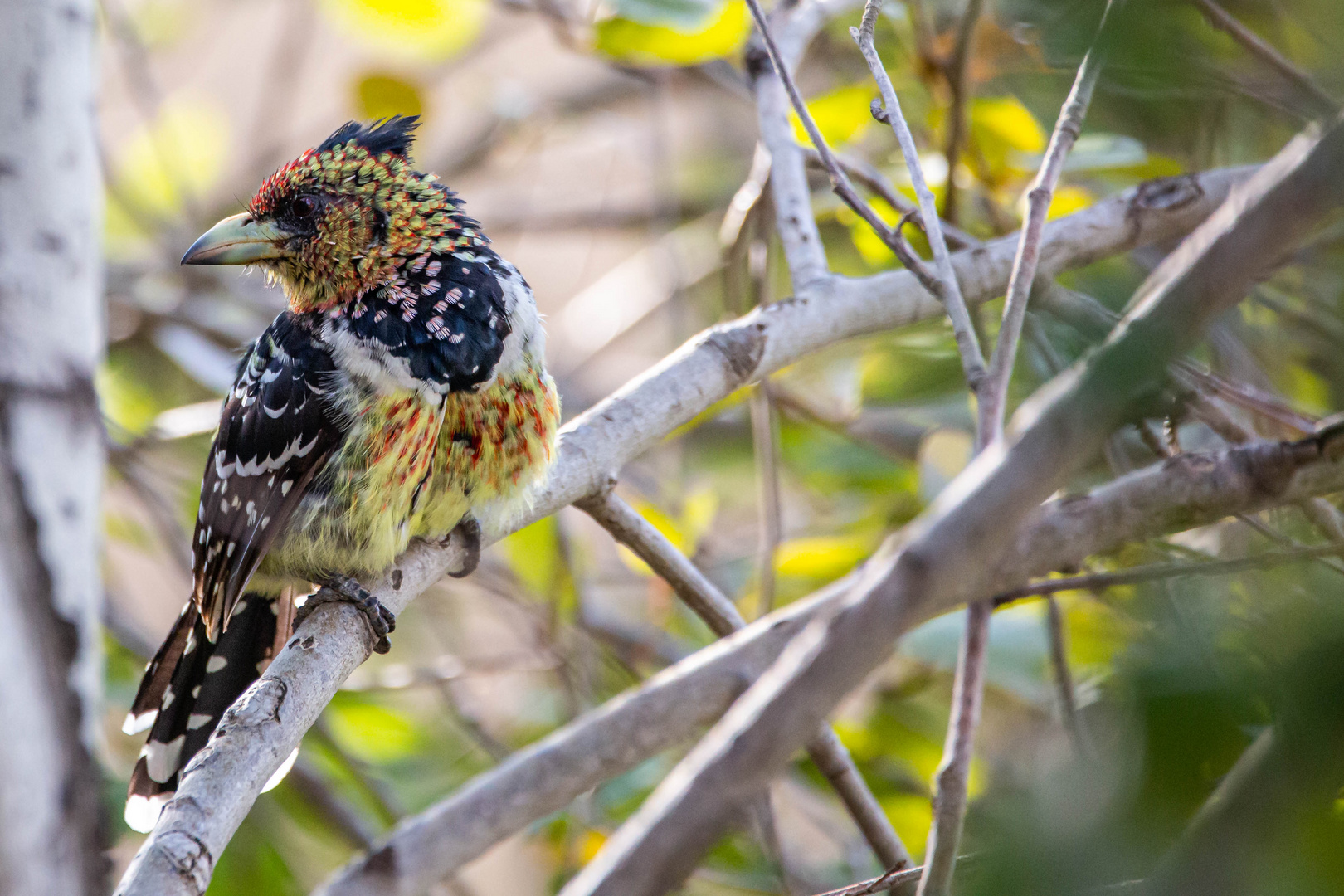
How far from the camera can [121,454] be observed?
2.70m

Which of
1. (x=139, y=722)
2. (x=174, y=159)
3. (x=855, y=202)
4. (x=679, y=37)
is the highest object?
(x=174, y=159)

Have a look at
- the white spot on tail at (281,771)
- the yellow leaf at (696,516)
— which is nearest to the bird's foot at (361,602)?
the white spot on tail at (281,771)

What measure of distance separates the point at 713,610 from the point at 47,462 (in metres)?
1.13

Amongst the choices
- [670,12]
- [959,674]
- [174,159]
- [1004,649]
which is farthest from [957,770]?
[174,159]

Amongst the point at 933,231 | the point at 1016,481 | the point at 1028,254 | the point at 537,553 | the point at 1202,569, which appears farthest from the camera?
the point at 537,553

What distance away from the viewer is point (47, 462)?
1.91m

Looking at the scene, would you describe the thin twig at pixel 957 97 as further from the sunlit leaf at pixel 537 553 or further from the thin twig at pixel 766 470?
the sunlit leaf at pixel 537 553

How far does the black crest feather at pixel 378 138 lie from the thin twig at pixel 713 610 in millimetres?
923

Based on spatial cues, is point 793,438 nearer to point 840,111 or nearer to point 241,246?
point 840,111

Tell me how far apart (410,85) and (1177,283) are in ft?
10.5

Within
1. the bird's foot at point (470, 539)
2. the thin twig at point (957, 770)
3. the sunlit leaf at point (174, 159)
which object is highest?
the sunlit leaf at point (174, 159)

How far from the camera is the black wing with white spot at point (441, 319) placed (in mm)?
1921

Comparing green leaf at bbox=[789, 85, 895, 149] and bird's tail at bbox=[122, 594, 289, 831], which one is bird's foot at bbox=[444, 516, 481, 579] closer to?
bird's tail at bbox=[122, 594, 289, 831]

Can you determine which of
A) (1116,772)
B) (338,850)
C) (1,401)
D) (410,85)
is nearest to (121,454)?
(1,401)
